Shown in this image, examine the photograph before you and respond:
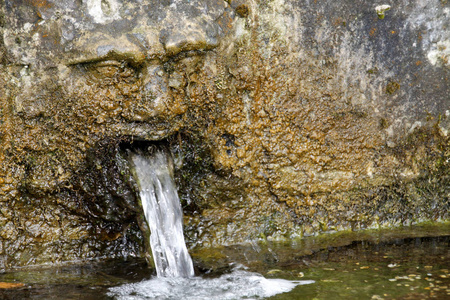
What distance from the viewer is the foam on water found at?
109 inches

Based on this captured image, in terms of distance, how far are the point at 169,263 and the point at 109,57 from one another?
1.45 m

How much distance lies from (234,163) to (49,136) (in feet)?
4.40

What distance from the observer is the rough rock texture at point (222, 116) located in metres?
3.04

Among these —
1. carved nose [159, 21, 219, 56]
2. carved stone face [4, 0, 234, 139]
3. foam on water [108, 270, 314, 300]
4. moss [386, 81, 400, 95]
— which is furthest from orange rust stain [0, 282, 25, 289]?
moss [386, 81, 400, 95]

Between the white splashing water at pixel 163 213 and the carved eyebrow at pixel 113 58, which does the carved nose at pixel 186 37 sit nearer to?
the carved eyebrow at pixel 113 58

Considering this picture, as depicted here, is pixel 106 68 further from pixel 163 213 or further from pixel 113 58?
pixel 163 213

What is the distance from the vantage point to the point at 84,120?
10.5 ft

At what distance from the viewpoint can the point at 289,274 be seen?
3.03 meters

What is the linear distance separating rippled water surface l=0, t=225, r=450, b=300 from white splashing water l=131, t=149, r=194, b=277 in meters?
0.12

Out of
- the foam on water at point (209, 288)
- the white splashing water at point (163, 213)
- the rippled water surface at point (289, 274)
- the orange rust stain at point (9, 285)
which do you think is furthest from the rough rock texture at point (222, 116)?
the foam on water at point (209, 288)

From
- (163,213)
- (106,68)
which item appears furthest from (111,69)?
(163,213)

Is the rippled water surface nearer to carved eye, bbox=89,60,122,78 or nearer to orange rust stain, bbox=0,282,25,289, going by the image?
orange rust stain, bbox=0,282,25,289

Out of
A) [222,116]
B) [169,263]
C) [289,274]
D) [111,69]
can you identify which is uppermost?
[111,69]

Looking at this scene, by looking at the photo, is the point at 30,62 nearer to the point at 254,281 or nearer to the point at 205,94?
the point at 205,94
